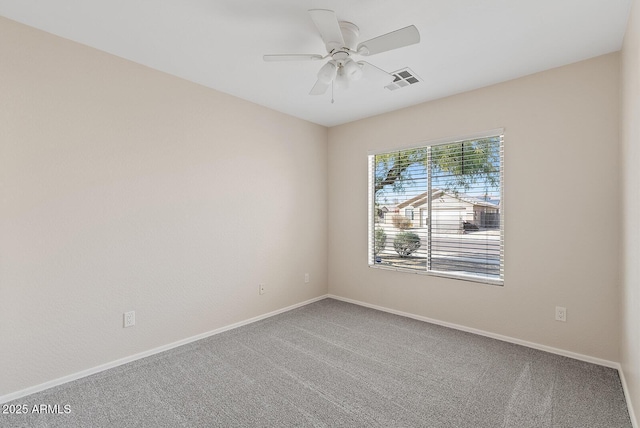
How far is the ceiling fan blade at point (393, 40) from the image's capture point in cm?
175

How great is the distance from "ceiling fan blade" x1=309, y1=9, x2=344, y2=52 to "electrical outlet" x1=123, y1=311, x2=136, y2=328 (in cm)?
265

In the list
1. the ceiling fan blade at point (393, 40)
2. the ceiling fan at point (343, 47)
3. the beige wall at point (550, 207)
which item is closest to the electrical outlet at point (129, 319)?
the ceiling fan at point (343, 47)

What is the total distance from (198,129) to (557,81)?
131 inches

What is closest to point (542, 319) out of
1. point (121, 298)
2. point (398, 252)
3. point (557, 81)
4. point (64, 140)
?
point (398, 252)

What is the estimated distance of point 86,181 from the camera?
2385mm

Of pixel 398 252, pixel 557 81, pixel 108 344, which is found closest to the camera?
pixel 108 344

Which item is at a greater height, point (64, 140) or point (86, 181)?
point (64, 140)

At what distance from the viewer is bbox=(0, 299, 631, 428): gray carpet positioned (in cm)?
189

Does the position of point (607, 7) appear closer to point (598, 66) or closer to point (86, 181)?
point (598, 66)

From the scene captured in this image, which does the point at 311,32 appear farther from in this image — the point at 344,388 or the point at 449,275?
the point at 449,275

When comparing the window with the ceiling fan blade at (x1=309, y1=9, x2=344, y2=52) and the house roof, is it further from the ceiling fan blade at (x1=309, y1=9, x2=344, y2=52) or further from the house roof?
the ceiling fan blade at (x1=309, y1=9, x2=344, y2=52)

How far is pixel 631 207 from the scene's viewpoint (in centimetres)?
195

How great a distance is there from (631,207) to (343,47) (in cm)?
213

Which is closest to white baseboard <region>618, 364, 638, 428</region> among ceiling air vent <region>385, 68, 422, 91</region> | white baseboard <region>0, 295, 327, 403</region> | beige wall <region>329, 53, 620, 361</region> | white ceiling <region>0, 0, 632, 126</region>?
beige wall <region>329, 53, 620, 361</region>
